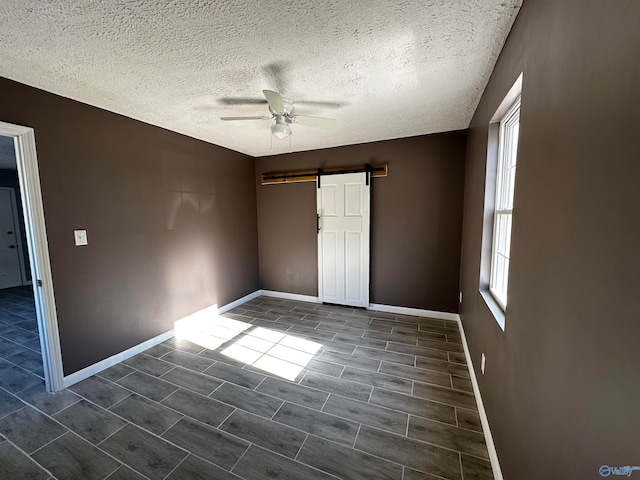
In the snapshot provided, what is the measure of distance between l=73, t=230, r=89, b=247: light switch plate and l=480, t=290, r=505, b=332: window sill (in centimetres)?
321

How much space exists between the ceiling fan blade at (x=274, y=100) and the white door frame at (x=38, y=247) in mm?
1835

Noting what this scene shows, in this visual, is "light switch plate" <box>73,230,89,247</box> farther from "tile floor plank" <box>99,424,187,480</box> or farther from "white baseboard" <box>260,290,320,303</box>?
"white baseboard" <box>260,290,320,303</box>

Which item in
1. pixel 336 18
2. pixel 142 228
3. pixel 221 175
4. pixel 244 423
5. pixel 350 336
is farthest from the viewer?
pixel 221 175

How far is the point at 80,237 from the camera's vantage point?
87.2 inches

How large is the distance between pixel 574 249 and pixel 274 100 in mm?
1811

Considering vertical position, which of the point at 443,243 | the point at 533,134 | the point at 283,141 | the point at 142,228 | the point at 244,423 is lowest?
the point at 244,423

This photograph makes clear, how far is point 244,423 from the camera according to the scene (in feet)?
5.73

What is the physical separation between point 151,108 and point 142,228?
1199mm

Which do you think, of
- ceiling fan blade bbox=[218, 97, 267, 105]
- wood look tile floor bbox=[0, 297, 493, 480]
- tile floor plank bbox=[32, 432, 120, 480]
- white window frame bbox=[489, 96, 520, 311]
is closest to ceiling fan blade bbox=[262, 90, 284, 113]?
ceiling fan blade bbox=[218, 97, 267, 105]

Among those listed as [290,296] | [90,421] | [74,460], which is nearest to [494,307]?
[74,460]

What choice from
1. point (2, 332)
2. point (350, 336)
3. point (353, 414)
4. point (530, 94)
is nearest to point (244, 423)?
point (353, 414)

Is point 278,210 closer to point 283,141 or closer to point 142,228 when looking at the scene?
point 283,141

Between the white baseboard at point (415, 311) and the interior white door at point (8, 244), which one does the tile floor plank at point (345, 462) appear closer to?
the white baseboard at point (415, 311)

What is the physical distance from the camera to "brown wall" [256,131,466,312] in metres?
3.25
